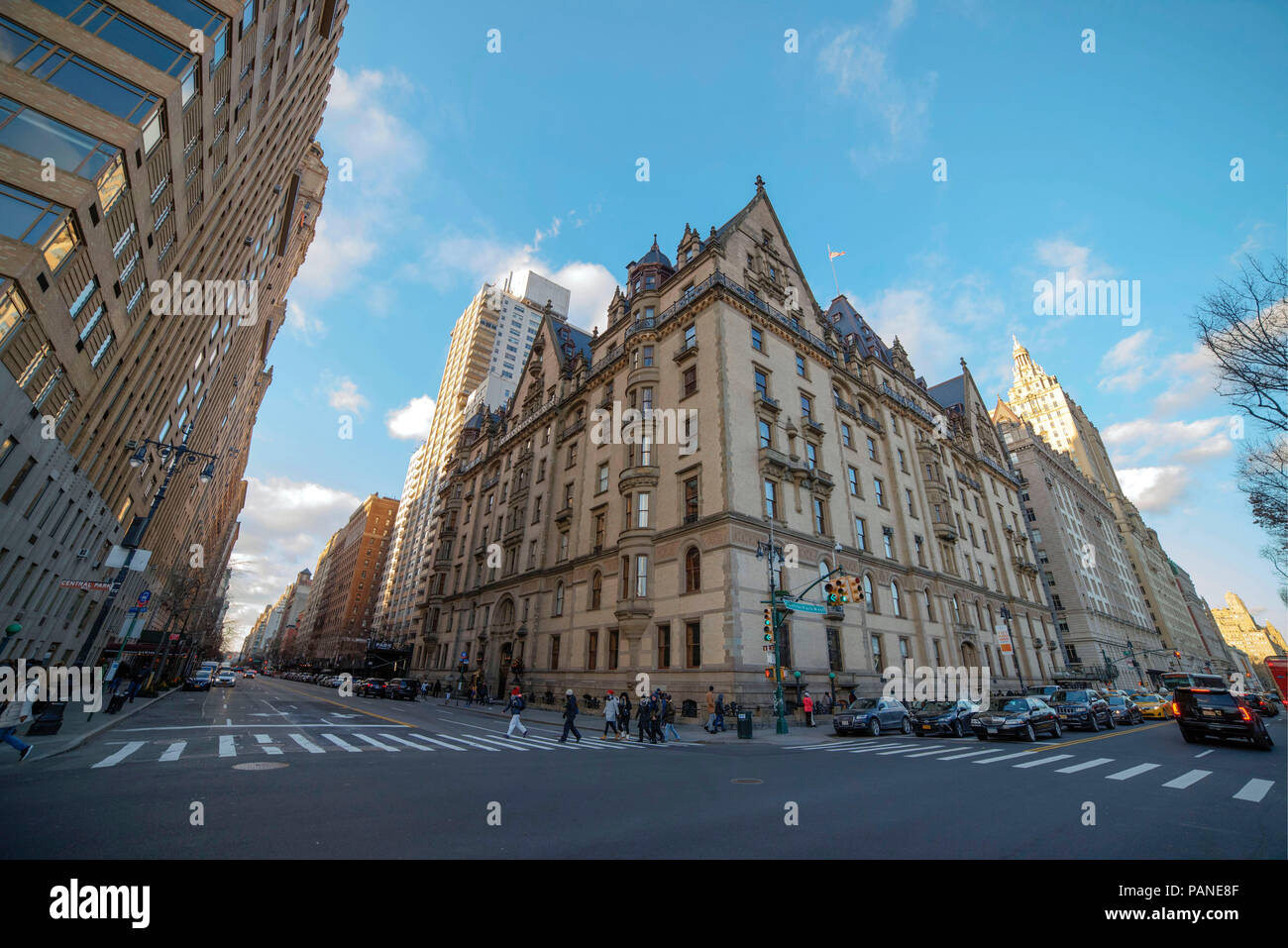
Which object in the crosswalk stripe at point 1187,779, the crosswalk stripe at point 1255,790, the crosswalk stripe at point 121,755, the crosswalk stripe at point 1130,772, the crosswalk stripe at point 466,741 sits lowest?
the crosswalk stripe at point 466,741

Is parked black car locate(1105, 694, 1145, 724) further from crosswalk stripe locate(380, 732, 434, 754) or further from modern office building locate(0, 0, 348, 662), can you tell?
modern office building locate(0, 0, 348, 662)

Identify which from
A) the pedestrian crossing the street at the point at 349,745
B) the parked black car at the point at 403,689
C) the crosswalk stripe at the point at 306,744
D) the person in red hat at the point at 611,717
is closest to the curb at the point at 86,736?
the pedestrian crossing the street at the point at 349,745

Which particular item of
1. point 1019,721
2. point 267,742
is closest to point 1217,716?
point 1019,721

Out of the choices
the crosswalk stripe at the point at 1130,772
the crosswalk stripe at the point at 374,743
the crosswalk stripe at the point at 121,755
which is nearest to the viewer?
the crosswalk stripe at the point at 121,755

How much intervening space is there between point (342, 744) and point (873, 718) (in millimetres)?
20470

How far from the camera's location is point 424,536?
10488cm

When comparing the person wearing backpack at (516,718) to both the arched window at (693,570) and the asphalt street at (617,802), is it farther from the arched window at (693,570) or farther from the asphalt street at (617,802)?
A: the arched window at (693,570)

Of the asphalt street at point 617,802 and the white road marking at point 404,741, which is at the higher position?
the asphalt street at point 617,802

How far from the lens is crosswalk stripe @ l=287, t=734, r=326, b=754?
13769mm

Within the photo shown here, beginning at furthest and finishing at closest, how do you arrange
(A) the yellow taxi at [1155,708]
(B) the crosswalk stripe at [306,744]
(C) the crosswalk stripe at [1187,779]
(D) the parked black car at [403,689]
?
(D) the parked black car at [403,689]
(A) the yellow taxi at [1155,708]
(B) the crosswalk stripe at [306,744]
(C) the crosswalk stripe at [1187,779]

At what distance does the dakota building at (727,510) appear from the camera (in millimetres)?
28844

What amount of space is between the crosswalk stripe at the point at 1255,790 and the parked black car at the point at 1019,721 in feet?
29.9

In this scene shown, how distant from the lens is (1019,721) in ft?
65.5
